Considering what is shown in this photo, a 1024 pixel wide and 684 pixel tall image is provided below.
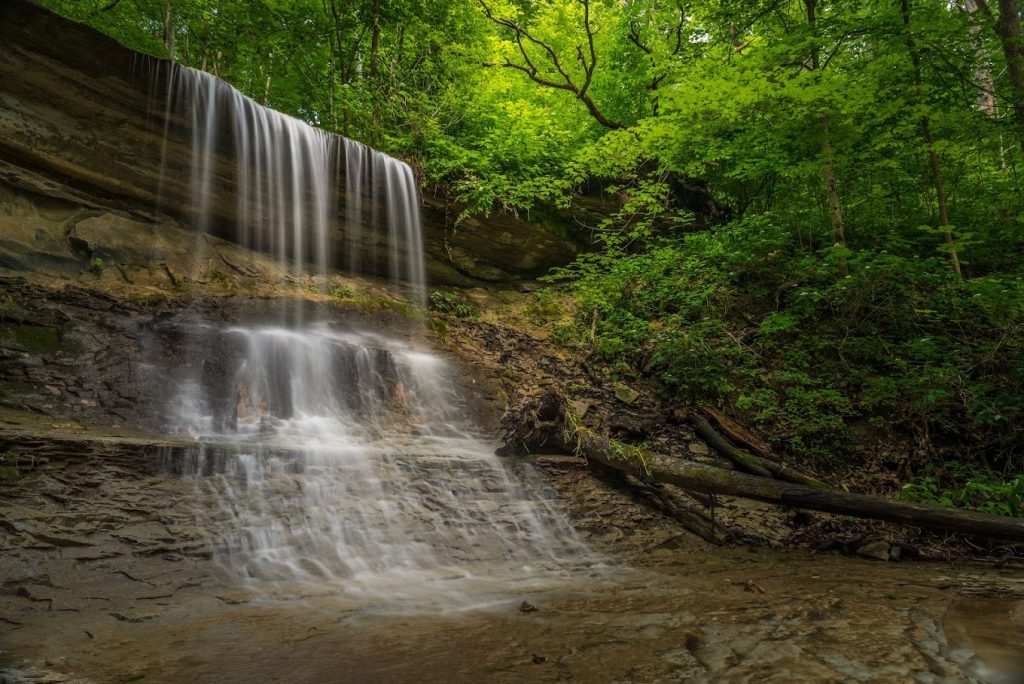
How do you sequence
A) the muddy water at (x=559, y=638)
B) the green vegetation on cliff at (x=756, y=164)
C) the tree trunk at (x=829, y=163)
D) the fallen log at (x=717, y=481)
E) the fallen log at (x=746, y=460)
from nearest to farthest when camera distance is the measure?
the muddy water at (x=559, y=638) → the fallen log at (x=717, y=481) → the fallen log at (x=746, y=460) → the green vegetation on cliff at (x=756, y=164) → the tree trunk at (x=829, y=163)

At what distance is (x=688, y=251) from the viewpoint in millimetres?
11078

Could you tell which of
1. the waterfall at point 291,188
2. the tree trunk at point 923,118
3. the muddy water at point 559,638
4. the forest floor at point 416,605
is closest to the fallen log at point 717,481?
the forest floor at point 416,605

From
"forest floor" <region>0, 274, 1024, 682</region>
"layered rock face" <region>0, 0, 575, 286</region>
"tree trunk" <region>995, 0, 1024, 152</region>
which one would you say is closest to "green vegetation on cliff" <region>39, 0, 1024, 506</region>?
"tree trunk" <region>995, 0, 1024, 152</region>

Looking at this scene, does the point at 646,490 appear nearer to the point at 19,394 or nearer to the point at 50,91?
the point at 19,394

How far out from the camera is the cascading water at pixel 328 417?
13.4 feet

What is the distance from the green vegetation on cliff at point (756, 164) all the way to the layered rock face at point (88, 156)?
13.9ft

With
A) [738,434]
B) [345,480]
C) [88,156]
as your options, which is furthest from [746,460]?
[88,156]

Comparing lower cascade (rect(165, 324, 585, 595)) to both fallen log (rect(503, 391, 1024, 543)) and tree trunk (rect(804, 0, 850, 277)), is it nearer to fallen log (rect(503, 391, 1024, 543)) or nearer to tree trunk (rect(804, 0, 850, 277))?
fallen log (rect(503, 391, 1024, 543))

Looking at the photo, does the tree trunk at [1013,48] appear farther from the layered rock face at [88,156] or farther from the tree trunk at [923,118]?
the layered rock face at [88,156]

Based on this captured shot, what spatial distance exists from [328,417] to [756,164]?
30.1ft

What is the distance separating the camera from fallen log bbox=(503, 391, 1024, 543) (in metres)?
4.38

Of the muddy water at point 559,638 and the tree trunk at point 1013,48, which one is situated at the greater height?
the tree trunk at point 1013,48

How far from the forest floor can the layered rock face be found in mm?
1280

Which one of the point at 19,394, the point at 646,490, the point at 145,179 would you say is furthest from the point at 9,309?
the point at 646,490
